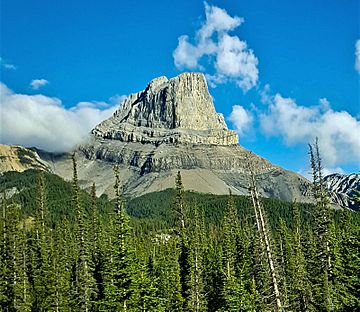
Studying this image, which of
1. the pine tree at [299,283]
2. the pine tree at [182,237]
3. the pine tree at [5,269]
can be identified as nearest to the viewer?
the pine tree at [299,283]

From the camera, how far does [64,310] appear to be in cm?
5825

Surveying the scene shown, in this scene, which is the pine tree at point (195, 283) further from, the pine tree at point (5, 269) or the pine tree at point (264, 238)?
the pine tree at point (264, 238)

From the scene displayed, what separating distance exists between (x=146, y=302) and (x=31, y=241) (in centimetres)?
4322

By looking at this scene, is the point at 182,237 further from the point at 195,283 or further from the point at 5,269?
the point at 5,269

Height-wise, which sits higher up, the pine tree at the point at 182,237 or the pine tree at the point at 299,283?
the pine tree at the point at 182,237

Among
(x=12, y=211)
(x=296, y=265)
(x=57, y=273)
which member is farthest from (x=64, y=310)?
(x=296, y=265)

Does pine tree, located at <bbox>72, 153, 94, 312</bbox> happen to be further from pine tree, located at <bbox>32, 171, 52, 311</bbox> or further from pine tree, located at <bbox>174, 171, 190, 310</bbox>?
pine tree, located at <bbox>174, 171, 190, 310</bbox>

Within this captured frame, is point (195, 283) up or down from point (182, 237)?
down

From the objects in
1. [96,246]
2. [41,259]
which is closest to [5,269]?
[41,259]

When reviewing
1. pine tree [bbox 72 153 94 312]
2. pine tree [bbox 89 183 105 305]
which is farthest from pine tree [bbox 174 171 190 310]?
pine tree [bbox 72 153 94 312]

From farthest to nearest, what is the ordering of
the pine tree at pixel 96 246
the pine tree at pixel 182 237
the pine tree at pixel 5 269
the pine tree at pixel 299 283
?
the pine tree at pixel 96 246 < the pine tree at pixel 182 237 < the pine tree at pixel 5 269 < the pine tree at pixel 299 283

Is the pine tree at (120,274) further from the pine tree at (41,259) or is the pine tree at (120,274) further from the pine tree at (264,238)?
the pine tree at (41,259)

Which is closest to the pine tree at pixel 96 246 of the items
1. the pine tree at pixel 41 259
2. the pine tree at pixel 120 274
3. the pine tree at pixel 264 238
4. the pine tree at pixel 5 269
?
the pine tree at pixel 41 259

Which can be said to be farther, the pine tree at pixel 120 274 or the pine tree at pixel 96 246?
the pine tree at pixel 96 246
